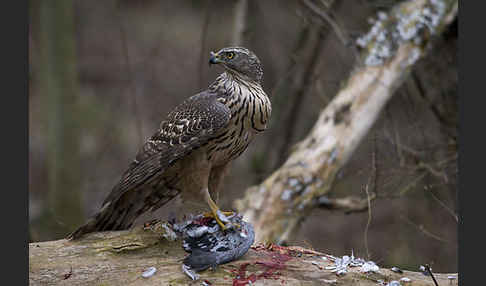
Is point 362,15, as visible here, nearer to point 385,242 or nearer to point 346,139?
point 346,139

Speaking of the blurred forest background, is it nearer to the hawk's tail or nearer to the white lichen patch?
the white lichen patch

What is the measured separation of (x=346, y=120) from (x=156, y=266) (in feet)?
9.00

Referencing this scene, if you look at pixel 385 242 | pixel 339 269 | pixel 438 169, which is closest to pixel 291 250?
pixel 339 269

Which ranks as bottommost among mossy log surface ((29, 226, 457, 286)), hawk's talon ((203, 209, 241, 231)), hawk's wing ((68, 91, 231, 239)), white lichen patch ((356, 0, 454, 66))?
mossy log surface ((29, 226, 457, 286))

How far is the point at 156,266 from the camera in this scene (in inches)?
142

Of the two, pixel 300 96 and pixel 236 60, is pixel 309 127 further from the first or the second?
pixel 236 60

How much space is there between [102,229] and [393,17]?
4100 mm

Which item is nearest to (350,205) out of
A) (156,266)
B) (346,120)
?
(346,120)

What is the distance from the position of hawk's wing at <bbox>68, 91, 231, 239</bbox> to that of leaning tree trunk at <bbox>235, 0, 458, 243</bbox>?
1.32 metres

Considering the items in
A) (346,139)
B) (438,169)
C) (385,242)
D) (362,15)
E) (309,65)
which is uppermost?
(362,15)

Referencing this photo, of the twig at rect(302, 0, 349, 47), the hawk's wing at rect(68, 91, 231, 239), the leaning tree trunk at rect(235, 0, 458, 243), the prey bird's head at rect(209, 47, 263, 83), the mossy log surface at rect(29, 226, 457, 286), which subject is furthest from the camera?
the twig at rect(302, 0, 349, 47)

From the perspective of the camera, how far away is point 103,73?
47.5 ft

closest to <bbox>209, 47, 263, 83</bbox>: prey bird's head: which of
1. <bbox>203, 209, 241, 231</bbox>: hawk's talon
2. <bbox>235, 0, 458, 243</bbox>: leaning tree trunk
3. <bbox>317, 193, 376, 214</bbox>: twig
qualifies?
<bbox>203, 209, 241, 231</bbox>: hawk's talon

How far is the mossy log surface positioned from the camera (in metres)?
3.45
